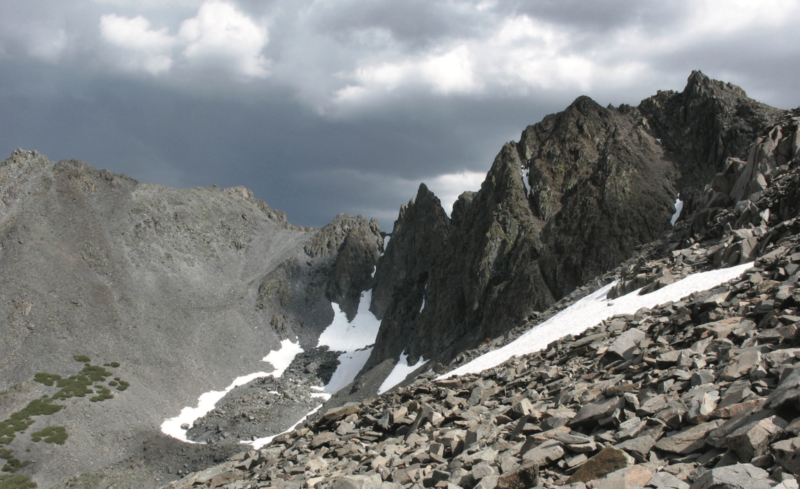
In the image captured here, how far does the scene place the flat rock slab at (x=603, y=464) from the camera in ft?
25.3

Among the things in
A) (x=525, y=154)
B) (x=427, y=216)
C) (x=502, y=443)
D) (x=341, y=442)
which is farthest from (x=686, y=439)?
(x=427, y=216)

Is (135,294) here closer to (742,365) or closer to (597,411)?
(597,411)

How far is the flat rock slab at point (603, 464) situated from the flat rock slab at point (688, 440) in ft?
2.19

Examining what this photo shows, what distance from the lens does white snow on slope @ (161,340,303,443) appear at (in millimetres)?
84688

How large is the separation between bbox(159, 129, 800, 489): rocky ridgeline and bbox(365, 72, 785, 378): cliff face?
56167mm

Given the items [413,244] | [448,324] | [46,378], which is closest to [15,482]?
[46,378]

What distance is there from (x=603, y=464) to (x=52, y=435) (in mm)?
87937

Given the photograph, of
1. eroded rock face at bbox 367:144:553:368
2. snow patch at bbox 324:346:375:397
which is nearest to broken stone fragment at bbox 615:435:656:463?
eroded rock face at bbox 367:144:553:368

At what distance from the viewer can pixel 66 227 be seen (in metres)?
120

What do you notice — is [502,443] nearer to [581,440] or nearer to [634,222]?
[581,440]

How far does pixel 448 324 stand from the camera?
9531 centimetres

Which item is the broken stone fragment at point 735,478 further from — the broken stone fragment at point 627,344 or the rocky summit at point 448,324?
the broken stone fragment at point 627,344

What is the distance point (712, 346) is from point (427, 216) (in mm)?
144945

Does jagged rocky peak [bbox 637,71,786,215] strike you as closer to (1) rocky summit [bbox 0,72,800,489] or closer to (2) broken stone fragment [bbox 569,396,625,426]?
(1) rocky summit [bbox 0,72,800,489]
